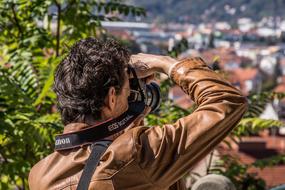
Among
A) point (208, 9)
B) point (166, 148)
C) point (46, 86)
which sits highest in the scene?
point (166, 148)

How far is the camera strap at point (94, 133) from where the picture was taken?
7.14 feet

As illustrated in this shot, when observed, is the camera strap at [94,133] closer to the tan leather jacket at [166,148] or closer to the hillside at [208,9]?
the tan leather jacket at [166,148]

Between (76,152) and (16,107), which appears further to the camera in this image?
(16,107)

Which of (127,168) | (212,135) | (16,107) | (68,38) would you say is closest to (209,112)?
(212,135)

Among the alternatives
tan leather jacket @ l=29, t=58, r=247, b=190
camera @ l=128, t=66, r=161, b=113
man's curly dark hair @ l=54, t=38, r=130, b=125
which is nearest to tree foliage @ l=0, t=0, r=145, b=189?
camera @ l=128, t=66, r=161, b=113

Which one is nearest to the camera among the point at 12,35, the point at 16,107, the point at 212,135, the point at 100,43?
the point at 212,135

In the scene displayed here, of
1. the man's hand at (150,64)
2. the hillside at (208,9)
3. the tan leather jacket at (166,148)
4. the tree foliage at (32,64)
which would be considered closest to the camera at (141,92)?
the man's hand at (150,64)

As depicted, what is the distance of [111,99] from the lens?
7.13 feet

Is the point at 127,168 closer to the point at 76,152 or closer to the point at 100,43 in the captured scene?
the point at 76,152

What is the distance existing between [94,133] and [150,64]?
0.29 metres

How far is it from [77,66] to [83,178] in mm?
319

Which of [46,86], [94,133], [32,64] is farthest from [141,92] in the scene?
[32,64]

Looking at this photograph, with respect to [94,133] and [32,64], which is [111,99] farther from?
[32,64]

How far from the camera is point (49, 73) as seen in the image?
4840mm
